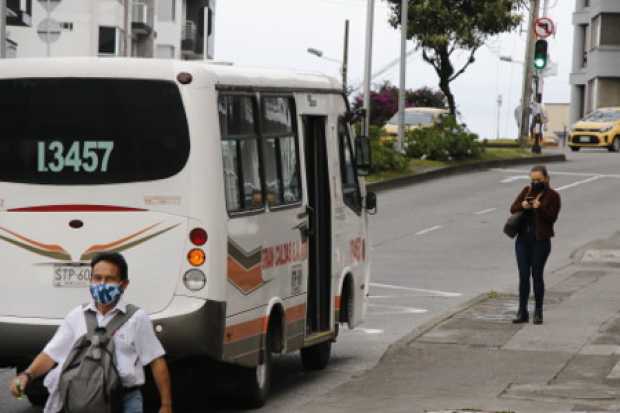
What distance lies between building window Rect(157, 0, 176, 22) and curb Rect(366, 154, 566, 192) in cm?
4562

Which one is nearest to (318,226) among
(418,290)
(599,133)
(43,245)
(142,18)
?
(43,245)

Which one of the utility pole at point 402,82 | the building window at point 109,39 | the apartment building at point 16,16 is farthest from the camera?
the building window at point 109,39

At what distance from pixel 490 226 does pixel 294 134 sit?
1923cm

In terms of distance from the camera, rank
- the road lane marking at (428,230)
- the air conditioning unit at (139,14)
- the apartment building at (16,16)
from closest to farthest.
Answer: the road lane marking at (428,230) < the apartment building at (16,16) < the air conditioning unit at (139,14)

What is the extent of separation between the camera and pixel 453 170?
46.7 meters

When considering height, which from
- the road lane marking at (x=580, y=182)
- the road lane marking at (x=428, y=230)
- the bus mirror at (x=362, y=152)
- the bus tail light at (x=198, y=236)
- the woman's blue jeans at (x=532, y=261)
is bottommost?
the road lane marking at (x=428, y=230)

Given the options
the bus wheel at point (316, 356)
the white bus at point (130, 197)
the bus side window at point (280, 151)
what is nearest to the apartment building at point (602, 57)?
the bus wheel at point (316, 356)

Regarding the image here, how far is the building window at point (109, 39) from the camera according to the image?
7738cm

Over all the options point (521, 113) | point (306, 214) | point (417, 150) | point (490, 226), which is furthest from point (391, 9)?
point (306, 214)

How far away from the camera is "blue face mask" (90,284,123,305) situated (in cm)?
867

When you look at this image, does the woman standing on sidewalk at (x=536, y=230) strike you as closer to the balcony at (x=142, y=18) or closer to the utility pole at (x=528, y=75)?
the utility pole at (x=528, y=75)

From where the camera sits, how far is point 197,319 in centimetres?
1250

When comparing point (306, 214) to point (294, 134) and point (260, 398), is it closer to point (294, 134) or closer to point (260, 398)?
point (294, 134)

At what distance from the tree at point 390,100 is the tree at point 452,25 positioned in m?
21.3
